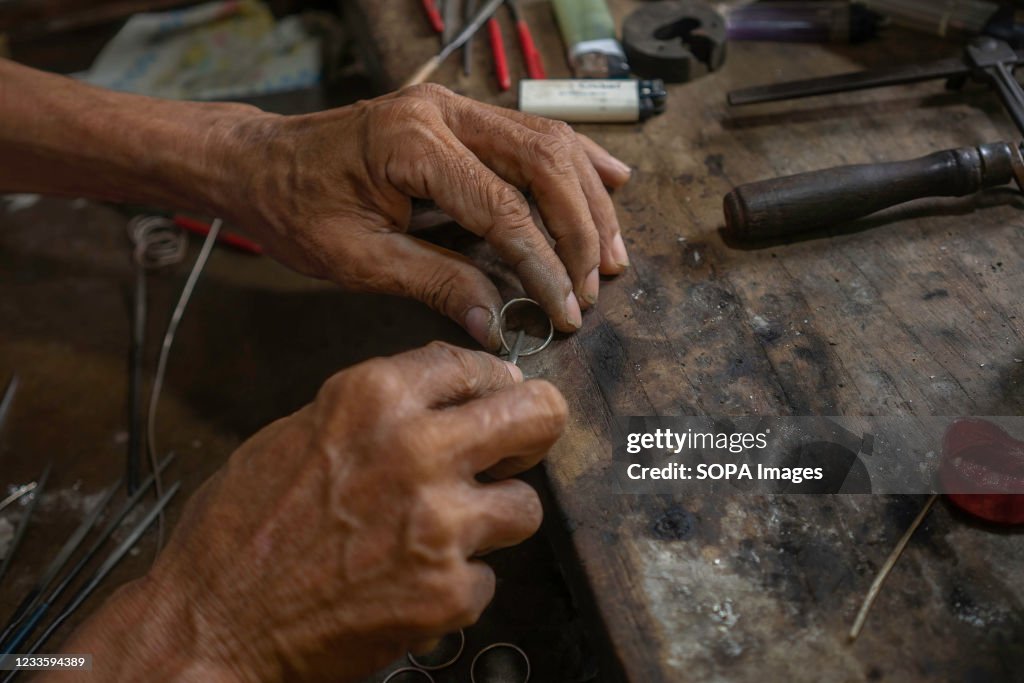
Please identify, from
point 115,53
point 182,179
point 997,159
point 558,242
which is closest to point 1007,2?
point 997,159

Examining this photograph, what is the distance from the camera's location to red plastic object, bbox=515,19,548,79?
1.61 m

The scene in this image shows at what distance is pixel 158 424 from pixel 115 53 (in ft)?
4.63

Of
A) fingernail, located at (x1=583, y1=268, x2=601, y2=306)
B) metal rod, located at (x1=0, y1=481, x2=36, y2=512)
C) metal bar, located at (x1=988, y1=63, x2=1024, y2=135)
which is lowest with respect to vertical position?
metal rod, located at (x1=0, y1=481, x2=36, y2=512)

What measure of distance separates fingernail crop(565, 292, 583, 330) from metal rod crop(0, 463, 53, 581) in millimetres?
1143

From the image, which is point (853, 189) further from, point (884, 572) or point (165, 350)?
point (165, 350)

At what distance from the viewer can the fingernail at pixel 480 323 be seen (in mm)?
1148

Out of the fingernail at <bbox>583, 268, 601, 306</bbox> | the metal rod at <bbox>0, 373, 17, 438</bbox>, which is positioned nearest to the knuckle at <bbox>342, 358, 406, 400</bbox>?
the fingernail at <bbox>583, 268, 601, 306</bbox>

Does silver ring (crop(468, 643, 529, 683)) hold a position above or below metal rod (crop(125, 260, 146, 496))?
above

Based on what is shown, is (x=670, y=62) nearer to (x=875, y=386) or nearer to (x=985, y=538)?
(x=875, y=386)

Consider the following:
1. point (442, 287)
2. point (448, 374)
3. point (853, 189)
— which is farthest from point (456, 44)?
point (448, 374)

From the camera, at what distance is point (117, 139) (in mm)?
1452

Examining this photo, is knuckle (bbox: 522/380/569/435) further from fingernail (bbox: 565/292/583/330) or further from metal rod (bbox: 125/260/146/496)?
metal rod (bbox: 125/260/146/496)

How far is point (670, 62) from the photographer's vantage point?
1.54m

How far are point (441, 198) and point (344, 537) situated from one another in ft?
1.73
